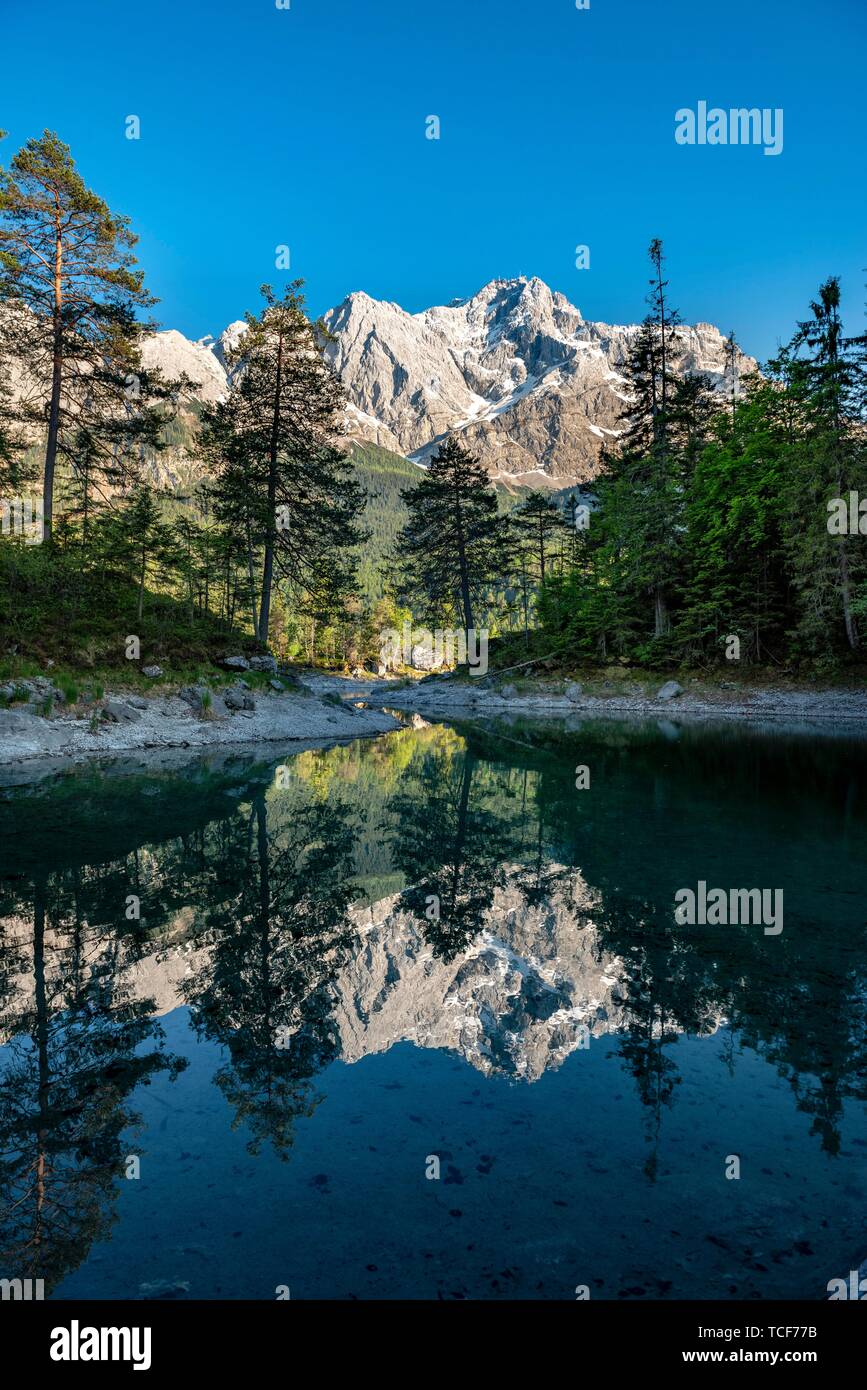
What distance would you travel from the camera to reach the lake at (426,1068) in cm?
345

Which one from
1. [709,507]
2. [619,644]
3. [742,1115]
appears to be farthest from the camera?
[619,644]

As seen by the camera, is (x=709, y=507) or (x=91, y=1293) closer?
(x=91, y=1293)

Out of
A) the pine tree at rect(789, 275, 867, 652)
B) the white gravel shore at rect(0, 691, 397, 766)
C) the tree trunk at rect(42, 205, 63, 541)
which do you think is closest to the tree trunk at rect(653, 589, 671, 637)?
the pine tree at rect(789, 275, 867, 652)

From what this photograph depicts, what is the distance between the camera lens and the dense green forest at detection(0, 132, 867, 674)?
2612 cm

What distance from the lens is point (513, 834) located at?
13383mm

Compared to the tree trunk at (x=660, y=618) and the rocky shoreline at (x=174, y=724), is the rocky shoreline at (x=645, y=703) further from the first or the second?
the rocky shoreline at (x=174, y=724)

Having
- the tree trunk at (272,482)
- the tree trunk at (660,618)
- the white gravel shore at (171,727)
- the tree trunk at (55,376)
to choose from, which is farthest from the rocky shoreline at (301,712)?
the tree trunk at (55,376)

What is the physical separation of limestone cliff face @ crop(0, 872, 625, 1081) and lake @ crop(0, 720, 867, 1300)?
36mm

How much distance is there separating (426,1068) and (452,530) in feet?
177

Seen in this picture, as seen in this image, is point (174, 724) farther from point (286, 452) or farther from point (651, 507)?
point (651, 507)
